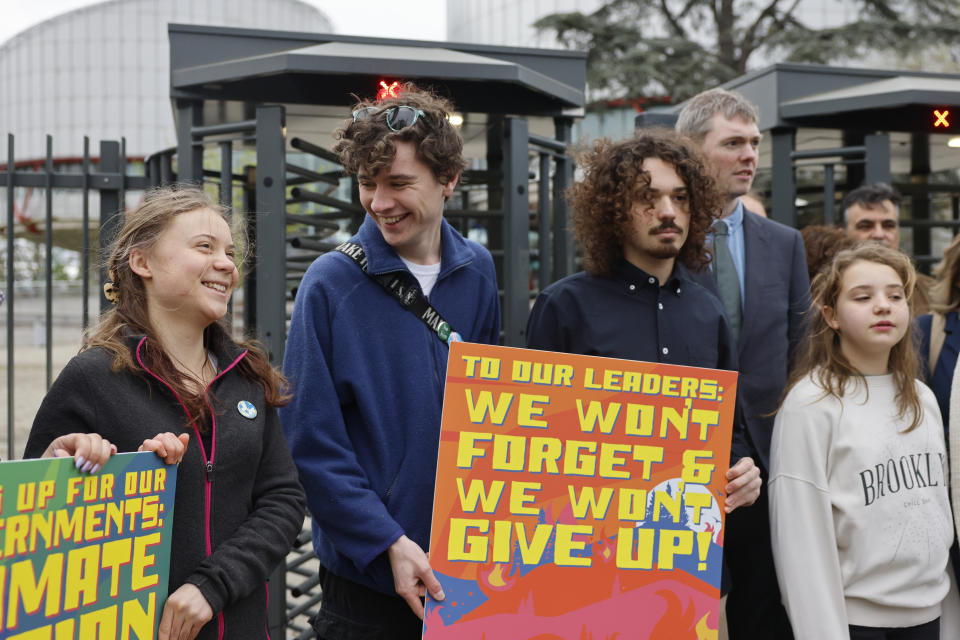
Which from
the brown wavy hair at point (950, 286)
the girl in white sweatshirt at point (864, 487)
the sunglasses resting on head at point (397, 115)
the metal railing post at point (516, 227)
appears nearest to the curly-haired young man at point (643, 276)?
the girl in white sweatshirt at point (864, 487)

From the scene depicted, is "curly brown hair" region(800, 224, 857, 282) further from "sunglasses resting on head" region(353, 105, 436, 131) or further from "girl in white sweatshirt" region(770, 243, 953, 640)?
"sunglasses resting on head" region(353, 105, 436, 131)

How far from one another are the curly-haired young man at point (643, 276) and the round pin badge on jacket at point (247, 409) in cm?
88

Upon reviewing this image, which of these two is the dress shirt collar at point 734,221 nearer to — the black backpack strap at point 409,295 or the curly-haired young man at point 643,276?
the curly-haired young man at point 643,276

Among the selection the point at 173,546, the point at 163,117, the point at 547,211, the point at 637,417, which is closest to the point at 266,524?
the point at 173,546

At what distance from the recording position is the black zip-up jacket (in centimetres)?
198

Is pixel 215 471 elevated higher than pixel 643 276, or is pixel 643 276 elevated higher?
pixel 643 276

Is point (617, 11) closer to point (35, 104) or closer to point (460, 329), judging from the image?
point (460, 329)

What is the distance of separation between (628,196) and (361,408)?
1.07 m

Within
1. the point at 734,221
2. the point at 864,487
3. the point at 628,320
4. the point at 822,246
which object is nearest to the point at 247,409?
the point at 628,320

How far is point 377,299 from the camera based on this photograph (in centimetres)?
237

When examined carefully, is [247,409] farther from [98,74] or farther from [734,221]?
[98,74]

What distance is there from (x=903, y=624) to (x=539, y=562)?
1.27 m

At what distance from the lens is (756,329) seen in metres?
3.13

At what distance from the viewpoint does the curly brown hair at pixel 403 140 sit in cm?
233
